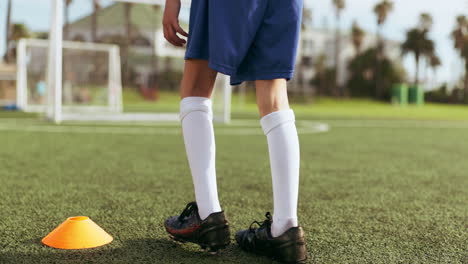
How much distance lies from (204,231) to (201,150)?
0.28m

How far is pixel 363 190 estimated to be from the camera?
3.27 m

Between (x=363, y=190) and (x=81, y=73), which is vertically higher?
(x=81, y=73)

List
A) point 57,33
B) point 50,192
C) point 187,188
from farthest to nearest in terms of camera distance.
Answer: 1. point 57,33
2. point 187,188
3. point 50,192

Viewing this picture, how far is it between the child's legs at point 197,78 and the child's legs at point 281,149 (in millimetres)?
199

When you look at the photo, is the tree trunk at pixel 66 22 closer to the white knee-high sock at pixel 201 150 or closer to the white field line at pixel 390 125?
the white field line at pixel 390 125

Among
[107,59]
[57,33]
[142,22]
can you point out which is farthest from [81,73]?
[57,33]

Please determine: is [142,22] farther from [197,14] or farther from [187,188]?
[197,14]

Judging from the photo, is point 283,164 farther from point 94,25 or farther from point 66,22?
point 94,25

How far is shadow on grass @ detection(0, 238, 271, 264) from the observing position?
1.76 metres

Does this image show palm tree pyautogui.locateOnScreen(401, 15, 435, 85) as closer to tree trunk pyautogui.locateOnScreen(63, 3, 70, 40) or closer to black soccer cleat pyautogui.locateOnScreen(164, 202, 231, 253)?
tree trunk pyautogui.locateOnScreen(63, 3, 70, 40)

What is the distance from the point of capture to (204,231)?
184 cm

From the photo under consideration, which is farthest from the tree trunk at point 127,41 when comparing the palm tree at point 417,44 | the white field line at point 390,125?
the palm tree at point 417,44

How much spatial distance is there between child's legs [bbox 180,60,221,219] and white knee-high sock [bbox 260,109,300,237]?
23cm

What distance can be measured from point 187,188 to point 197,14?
1556 mm
